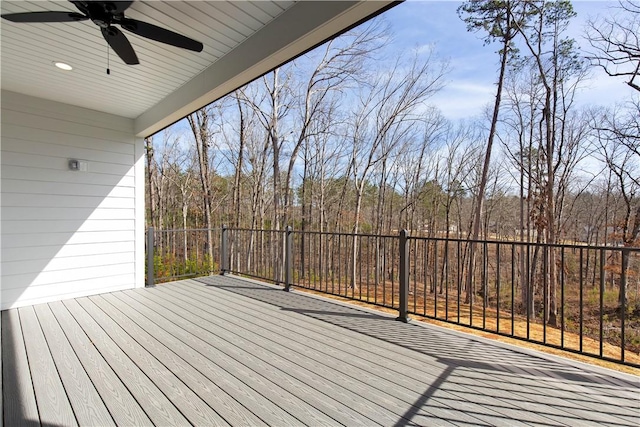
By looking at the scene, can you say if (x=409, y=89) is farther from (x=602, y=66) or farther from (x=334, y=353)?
(x=334, y=353)

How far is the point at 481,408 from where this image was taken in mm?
1665

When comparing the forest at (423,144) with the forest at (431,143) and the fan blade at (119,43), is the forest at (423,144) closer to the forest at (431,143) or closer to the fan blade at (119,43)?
the forest at (431,143)

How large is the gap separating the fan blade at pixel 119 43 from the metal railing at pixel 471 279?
258cm

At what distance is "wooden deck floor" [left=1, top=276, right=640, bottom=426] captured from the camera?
5.32ft

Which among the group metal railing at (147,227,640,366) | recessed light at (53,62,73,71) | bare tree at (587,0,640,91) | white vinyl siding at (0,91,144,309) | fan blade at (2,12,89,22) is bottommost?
metal railing at (147,227,640,366)

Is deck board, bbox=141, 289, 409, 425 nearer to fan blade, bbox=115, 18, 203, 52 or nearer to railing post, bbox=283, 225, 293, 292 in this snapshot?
railing post, bbox=283, 225, 293, 292

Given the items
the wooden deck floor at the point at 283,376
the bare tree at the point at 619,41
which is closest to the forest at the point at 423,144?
the bare tree at the point at 619,41

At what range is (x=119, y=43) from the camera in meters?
2.07

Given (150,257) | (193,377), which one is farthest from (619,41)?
(150,257)

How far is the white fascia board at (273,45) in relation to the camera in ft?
6.15

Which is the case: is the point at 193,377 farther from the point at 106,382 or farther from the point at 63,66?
the point at 63,66

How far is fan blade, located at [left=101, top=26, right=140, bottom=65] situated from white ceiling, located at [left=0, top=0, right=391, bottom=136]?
260 mm

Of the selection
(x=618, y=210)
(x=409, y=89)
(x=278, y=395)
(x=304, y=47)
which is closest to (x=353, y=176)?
(x=409, y=89)

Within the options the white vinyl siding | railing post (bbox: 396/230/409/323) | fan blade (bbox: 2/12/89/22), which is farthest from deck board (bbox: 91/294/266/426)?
fan blade (bbox: 2/12/89/22)
